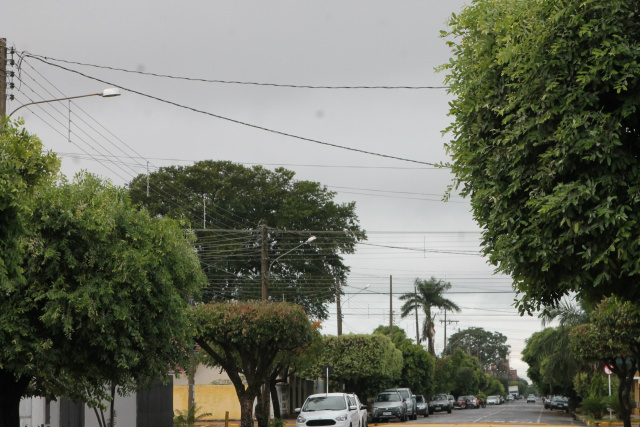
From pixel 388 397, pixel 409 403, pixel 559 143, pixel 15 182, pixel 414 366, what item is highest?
pixel 559 143

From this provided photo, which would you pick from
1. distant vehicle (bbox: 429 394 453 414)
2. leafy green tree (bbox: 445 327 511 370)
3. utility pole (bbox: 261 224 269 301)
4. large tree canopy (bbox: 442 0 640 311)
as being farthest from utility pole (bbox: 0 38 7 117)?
leafy green tree (bbox: 445 327 511 370)

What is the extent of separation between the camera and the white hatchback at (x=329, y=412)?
26.6 meters

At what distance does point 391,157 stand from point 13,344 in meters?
12.0

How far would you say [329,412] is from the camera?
26.9 meters

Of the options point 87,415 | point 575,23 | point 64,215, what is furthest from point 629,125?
point 87,415

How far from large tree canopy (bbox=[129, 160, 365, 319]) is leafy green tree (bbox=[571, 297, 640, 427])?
21500mm

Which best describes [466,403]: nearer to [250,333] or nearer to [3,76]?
[250,333]

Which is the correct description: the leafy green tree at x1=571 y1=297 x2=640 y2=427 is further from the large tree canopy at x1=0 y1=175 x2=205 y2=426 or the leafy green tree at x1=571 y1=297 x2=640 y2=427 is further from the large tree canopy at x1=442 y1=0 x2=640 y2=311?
the large tree canopy at x1=442 y1=0 x2=640 y2=311

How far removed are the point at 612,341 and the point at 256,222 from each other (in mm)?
28319

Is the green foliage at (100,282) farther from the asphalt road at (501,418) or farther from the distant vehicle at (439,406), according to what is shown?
the distant vehicle at (439,406)

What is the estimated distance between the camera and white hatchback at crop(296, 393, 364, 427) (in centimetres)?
2656

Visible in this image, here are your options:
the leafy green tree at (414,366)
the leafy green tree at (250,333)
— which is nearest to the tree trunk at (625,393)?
the leafy green tree at (250,333)

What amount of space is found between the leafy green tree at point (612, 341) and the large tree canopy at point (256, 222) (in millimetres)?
21500

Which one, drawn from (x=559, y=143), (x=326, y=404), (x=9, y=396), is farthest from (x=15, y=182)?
(x=326, y=404)
